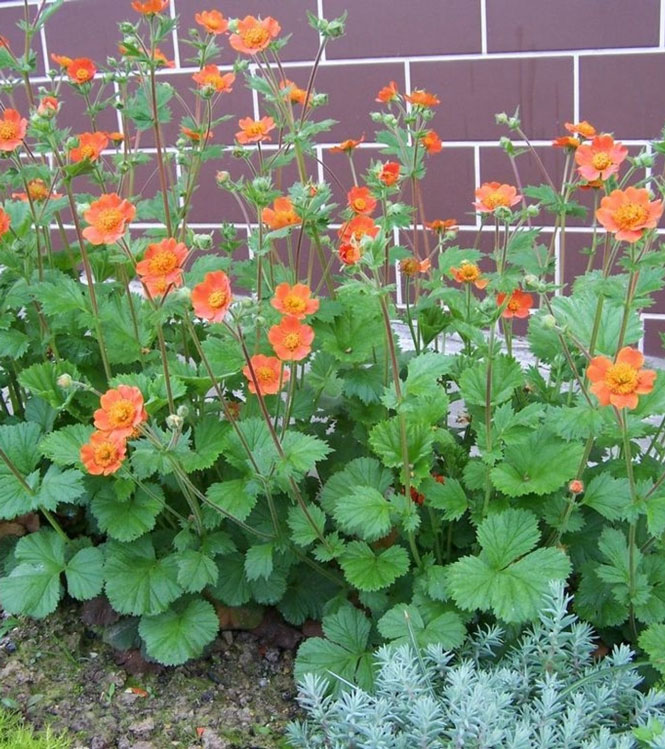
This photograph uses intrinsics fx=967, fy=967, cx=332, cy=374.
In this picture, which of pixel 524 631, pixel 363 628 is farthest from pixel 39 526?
pixel 524 631

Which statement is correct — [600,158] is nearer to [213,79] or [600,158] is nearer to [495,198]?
[495,198]

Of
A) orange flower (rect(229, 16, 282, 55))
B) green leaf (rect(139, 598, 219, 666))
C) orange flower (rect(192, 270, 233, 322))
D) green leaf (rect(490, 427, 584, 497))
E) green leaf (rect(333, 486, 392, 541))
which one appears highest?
orange flower (rect(229, 16, 282, 55))

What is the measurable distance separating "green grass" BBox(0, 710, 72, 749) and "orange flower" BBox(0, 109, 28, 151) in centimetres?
107

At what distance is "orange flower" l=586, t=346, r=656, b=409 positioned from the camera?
146cm

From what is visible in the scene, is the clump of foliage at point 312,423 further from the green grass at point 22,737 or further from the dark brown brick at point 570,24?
the dark brown brick at point 570,24

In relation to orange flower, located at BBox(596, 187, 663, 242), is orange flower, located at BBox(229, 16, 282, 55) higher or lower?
higher

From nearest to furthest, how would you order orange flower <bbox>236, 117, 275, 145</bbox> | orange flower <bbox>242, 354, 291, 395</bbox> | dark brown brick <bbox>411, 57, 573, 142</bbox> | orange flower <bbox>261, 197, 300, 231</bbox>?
orange flower <bbox>242, 354, 291, 395</bbox>
orange flower <bbox>261, 197, 300, 231</bbox>
orange flower <bbox>236, 117, 275, 145</bbox>
dark brown brick <bbox>411, 57, 573, 142</bbox>

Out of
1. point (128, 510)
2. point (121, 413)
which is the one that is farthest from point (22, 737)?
point (121, 413)

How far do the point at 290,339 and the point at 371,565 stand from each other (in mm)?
472

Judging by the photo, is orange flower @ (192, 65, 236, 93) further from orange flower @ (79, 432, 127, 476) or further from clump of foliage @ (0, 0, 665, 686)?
orange flower @ (79, 432, 127, 476)

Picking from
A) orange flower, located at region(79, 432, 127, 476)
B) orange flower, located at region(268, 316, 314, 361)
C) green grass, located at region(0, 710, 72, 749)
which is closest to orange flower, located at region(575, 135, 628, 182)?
orange flower, located at region(268, 316, 314, 361)

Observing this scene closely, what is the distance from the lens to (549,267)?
6.37 feet

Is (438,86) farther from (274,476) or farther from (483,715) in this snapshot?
(483,715)

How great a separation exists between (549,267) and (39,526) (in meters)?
1.27
